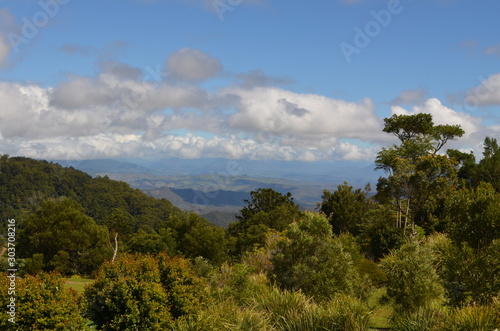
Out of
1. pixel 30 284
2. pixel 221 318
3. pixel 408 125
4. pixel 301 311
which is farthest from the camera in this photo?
pixel 408 125

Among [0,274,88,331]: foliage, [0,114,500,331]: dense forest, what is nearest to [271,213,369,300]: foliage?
[0,114,500,331]: dense forest

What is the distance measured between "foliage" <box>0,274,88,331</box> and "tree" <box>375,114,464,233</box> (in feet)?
74.8

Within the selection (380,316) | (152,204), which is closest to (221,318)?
(380,316)

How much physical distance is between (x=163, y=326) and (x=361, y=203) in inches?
1330

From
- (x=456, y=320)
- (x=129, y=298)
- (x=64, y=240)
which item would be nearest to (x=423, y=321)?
(x=456, y=320)

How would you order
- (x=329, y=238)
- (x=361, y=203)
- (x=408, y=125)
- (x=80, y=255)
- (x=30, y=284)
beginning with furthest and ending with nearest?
(x=80, y=255), (x=361, y=203), (x=408, y=125), (x=329, y=238), (x=30, y=284)

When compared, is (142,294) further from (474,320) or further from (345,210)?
(345,210)

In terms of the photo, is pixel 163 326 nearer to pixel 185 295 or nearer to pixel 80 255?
pixel 185 295

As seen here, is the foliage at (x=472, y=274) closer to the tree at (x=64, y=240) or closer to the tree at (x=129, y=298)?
the tree at (x=129, y=298)

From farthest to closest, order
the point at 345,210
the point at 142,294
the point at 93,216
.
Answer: the point at 93,216 → the point at 345,210 → the point at 142,294

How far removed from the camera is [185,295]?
1122cm

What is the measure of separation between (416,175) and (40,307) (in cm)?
2412

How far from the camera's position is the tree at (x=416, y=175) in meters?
A: 27.4

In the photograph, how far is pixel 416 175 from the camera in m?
27.7
